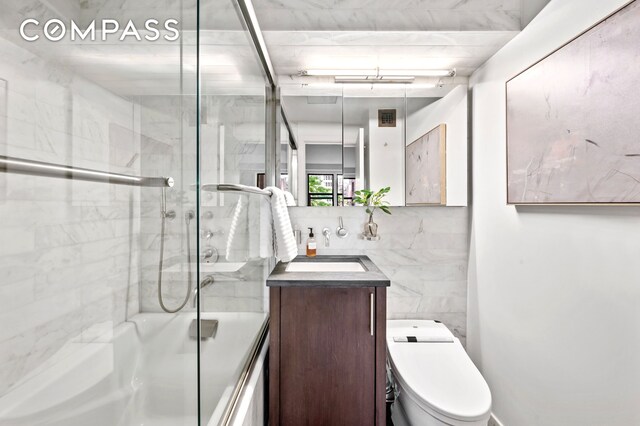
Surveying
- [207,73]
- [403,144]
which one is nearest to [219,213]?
[207,73]

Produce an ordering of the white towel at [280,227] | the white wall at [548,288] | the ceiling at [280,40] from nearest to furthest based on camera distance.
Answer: the ceiling at [280,40], the white wall at [548,288], the white towel at [280,227]

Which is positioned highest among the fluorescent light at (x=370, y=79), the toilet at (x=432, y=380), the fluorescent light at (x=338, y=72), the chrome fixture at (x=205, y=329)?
the fluorescent light at (x=338, y=72)

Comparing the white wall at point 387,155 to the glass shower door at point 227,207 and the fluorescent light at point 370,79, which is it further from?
the glass shower door at point 227,207

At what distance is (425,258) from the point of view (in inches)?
76.2

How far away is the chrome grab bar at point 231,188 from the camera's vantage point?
861mm

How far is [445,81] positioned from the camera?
6.27 ft

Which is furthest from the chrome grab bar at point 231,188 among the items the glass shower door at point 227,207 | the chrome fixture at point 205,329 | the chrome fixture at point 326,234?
the chrome fixture at point 326,234

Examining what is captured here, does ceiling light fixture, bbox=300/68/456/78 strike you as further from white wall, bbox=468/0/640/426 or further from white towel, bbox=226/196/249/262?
white towel, bbox=226/196/249/262

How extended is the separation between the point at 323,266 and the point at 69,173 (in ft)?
4.69

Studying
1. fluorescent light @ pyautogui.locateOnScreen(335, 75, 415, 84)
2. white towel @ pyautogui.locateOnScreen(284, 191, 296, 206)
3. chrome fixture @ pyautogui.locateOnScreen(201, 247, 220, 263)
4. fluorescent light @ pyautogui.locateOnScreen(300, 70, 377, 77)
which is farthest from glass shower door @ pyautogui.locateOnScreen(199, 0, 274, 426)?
fluorescent light @ pyautogui.locateOnScreen(335, 75, 415, 84)

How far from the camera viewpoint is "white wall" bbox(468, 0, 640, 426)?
0.94 meters

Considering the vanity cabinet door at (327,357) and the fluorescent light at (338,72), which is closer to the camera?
the vanity cabinet door at (327,357)

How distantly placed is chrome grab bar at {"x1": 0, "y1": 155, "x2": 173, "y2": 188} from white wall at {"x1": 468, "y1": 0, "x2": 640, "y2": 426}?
1294mm

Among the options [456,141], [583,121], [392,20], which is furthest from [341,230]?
[583,121]
